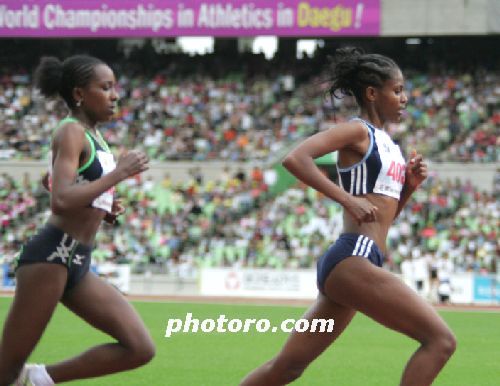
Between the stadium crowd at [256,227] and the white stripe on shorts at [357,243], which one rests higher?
the white stripe on shorts at [357,243]

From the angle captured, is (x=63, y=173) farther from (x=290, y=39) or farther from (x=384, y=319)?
(x=290, y=39)

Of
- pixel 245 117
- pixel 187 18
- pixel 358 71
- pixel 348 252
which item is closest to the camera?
pixel 348 252

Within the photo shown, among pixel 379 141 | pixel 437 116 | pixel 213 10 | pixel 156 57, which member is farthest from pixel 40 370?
pixel 156 57

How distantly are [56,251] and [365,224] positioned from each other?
181cm

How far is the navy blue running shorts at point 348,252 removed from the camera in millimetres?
6176

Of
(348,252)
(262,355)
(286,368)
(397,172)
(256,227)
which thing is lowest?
(256,227)

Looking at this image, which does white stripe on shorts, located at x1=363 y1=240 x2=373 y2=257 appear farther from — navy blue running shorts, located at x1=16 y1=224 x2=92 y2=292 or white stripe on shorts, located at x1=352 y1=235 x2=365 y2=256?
navy blue running shorts, located at x1=16 y1=224 x2=92 y2=292

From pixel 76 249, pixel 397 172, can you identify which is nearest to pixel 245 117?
pixel 397 172

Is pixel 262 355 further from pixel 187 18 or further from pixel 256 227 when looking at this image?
pixel 187 18

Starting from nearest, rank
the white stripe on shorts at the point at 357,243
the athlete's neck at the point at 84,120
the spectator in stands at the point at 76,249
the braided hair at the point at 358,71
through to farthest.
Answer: the spectator in stands at the point at 76,249
the white stripe on shorts at the point at 357,243
the athlete's neck at the point at 84,120
the braided hair at the point at 358,71

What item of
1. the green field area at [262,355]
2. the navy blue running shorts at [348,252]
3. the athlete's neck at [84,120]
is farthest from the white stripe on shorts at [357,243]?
the green field area at [262,355]

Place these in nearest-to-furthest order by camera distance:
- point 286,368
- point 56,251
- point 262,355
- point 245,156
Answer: point 56,251 < point 286,368 < point 262,355 < point 245,156

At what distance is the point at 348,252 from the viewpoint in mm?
6180

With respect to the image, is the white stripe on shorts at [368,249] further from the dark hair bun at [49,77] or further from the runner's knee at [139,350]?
the dark hair bun at [49,77]
